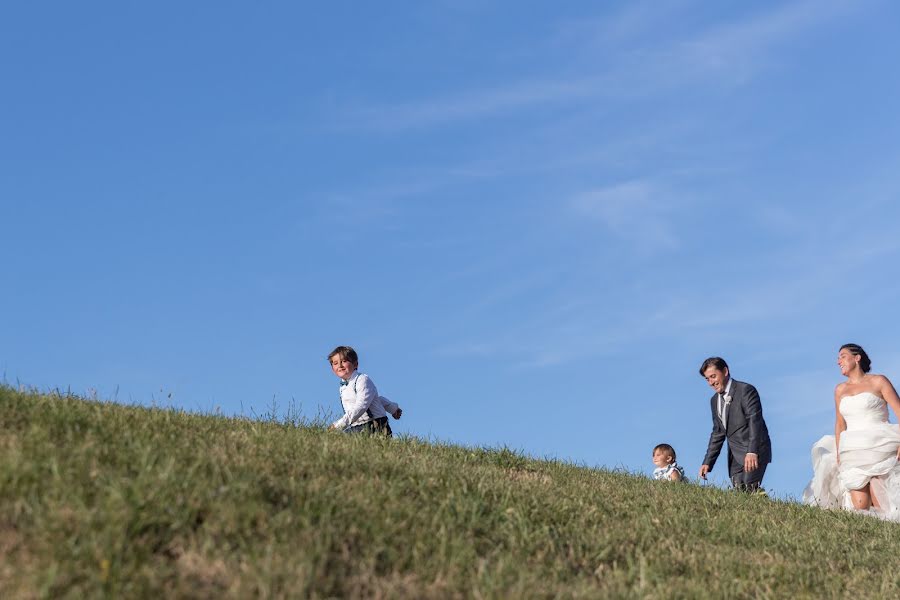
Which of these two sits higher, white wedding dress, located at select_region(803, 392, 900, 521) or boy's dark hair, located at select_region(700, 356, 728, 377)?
boy's dark hair, located at select_region(700, 356, 728, 377)

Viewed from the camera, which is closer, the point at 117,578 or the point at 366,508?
the point at 117,578

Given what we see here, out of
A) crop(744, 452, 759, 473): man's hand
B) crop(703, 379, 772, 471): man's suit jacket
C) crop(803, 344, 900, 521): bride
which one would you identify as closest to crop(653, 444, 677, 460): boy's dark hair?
crop(703, 379, 772, 471): man's suit jacket

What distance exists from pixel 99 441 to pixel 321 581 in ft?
Result: 8.66

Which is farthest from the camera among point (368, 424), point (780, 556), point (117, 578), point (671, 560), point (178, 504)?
point (368, 424)

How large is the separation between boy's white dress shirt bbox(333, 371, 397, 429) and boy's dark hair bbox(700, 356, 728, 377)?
5690 millimetres

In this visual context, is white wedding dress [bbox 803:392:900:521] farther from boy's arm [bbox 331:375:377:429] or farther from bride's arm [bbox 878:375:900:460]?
boy's arm [bbox 331:375:377:429]

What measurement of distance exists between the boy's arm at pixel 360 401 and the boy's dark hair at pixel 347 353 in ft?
1.45

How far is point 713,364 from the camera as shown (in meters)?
15.7

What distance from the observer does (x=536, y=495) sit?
9.01 meters

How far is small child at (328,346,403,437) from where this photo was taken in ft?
43.3

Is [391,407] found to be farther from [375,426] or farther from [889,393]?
[889,393]

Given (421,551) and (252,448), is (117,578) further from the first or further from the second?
(252,448)

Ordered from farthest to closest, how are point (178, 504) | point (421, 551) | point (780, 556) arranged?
point (780, 556)
point (421, 551)
point (178, 504)

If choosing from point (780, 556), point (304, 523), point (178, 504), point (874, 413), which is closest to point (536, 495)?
point (780, 556)
